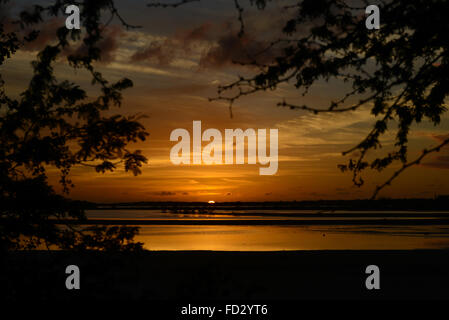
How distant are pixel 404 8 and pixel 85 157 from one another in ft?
19.5

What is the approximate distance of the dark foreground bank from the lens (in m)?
7.46

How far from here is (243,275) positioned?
16.8 meters

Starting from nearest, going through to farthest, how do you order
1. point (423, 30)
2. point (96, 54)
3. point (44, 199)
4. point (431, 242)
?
1. point (423, 30)
2. point (96, 54)
3. point (44, 199)
4. point (431, 242)

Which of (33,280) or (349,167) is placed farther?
(33,280)

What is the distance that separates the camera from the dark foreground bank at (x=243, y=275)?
24.5 feet

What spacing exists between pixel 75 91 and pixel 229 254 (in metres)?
12.5

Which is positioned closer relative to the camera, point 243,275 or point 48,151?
point 48,151

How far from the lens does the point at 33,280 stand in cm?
749

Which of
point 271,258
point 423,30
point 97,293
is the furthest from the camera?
point 271,258

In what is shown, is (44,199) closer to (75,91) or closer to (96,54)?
(75,91)

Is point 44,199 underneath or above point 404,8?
underneath

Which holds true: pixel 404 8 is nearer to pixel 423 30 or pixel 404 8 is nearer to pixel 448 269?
pixel 423 30

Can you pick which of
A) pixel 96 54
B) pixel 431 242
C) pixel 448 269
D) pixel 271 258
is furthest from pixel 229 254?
pixel 96 54

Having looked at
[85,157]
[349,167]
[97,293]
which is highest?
[85,157]
